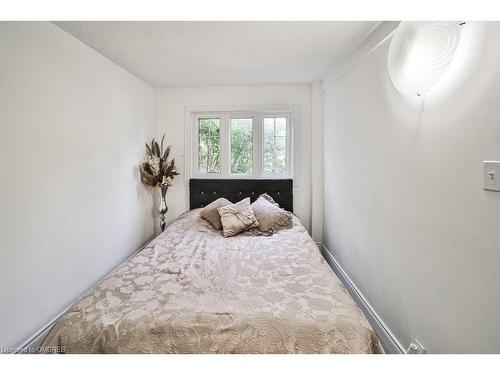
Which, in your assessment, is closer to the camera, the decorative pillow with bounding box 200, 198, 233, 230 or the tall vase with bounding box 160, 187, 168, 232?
the decorative pillow with bounding box 200, 198, 233, 230

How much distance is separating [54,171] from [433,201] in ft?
7.94

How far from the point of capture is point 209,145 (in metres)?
3.37

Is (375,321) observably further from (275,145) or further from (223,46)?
(223,46)

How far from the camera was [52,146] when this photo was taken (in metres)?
1.67

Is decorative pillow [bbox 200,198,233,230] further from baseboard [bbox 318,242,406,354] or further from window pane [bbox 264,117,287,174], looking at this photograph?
baseboard [bbox 318,242,406,354]

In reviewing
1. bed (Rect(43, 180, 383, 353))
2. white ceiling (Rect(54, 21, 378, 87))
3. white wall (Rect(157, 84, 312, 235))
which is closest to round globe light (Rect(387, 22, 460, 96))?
white ceiling (Rect(54, 21, 378, 87))

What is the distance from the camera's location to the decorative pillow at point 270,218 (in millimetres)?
2627

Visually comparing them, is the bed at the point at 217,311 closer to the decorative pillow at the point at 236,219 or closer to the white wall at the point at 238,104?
the decorative pillow at the point at 236,219

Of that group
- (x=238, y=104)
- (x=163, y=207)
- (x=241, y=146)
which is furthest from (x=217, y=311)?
(x=238, y=104)

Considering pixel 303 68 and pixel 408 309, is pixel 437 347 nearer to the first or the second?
pixel 408 309

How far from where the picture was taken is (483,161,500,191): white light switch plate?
0.87 m

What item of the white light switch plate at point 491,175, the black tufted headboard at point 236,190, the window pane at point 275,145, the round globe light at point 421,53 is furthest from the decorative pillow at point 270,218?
the white light switch plate at point 491,175

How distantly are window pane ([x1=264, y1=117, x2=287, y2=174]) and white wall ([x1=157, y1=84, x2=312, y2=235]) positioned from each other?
187 millimetres

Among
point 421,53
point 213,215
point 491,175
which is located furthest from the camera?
Answer: point 213,215
